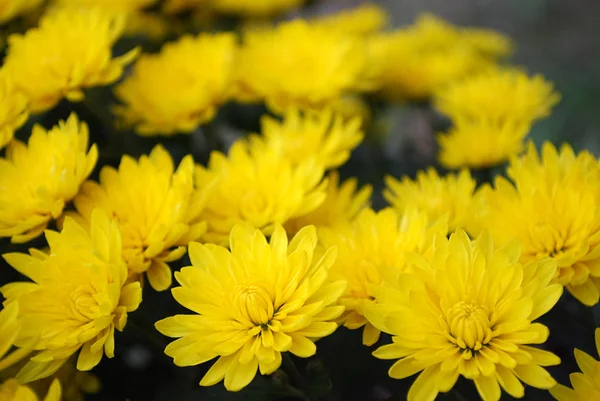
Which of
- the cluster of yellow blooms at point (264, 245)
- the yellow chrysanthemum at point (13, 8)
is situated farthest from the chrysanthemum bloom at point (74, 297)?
the yellow chrysanthemum at point (13, 8)

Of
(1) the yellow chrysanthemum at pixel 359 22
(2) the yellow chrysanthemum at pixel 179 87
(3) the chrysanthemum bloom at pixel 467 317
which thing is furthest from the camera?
(1) the yellow chrysanthemum at pixel 359 22

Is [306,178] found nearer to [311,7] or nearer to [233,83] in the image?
[233,83]

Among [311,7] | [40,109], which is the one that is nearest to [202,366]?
[40,109]

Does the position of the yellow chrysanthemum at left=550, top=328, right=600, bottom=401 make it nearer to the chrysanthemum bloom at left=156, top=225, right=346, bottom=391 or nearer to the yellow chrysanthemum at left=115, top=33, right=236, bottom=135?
the chrysanthemum bloom at left=156, top=225, right=346, bottom=391

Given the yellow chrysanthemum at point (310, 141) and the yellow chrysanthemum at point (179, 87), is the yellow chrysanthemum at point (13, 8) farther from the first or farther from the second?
the yellow chrysanthemum at point (310, 141)

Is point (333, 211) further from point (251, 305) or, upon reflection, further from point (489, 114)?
point (489, 114)

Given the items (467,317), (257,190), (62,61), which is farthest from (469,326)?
(62,61)

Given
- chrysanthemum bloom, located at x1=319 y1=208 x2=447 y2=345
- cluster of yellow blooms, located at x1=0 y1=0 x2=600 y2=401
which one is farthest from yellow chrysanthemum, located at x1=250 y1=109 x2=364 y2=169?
chrysanthemum bloom, located at x1=319 y1=208 x2=447 y2=345
